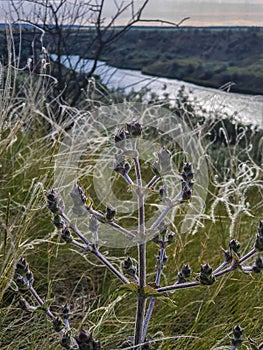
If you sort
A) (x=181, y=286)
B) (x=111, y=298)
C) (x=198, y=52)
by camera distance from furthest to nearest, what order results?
(x=198, y=52) < (x=111, y=298) < (x=181, y=286)

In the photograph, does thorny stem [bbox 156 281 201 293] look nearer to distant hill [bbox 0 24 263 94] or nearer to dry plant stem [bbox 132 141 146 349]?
dry plant stem [bbox 132 141 146 349]

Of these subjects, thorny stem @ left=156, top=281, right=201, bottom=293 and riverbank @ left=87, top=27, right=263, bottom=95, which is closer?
thorny stem @ left=156, top=281, right=201, bottom=293

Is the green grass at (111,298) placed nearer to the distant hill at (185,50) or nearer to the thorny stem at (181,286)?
the thorny stem at (181,286)

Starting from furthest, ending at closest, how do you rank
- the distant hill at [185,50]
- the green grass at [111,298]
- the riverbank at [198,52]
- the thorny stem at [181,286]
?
1. the riverbank at [198,52]
2. the distant hill at [185,50]
3. the green grass at [111,298]
4. the thorny stem at [181,286]

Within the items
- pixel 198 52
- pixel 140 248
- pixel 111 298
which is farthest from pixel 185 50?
pixel 140 248

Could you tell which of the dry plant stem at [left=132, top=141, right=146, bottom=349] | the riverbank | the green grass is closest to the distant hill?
the riverbank

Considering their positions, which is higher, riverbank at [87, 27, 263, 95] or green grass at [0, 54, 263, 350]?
riverbank at [87, 27, 263, 95]

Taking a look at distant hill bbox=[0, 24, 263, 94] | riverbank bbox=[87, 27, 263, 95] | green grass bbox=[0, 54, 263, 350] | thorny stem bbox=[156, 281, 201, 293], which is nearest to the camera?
thorny stem bbox=[156, 281, 201, 293]

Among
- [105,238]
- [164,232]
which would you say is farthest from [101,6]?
[164,232]

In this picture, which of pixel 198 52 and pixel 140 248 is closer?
pixel 140 248

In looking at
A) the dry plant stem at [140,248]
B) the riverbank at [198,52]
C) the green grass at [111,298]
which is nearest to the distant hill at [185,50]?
the riverbank at [198,52]

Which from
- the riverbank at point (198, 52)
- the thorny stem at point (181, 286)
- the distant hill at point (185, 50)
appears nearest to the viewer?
the thorny stem at point (181, 286)

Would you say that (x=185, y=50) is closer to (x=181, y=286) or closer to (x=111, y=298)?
(x=111, y=298)

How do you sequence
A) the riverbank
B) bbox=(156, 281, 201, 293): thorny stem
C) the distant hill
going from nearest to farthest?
1. bbox=(156, 281, 201, 293): thorny stem
2. the distant hill
3. the riverbank
